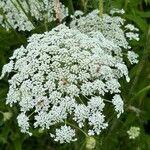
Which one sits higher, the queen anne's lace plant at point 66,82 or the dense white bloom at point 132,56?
the queen anne's lace plant at point 66,82

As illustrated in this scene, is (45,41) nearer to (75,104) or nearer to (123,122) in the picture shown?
(75,104)

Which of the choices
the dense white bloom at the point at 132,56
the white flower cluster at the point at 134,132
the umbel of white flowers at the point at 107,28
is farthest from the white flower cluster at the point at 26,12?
the white flower cluster at the point at 134,132

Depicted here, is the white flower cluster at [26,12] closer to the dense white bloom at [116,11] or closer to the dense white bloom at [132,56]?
the dense white bloom at [116,11]

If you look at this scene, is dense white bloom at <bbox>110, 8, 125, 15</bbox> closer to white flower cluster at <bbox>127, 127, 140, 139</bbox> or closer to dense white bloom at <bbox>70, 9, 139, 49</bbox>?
dense white bloom at <bbox>70, 9, 139, 49</bbox>

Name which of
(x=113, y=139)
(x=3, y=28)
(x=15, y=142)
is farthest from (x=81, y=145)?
(x=3, y=28)

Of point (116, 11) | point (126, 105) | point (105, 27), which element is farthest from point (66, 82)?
point (116, 11)

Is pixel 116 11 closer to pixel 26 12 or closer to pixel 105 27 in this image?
pixel 105 27

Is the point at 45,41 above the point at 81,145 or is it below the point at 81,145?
above
